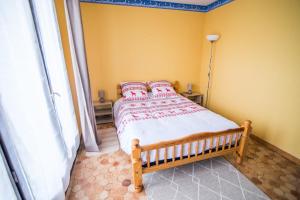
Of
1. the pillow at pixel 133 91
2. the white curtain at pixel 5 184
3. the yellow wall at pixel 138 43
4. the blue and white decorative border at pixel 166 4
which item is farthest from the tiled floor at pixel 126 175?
the blue and white decorative border at pixel 166 4

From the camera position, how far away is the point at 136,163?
1485mm

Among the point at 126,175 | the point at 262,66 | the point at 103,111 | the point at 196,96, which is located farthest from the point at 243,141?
the point at 103,111

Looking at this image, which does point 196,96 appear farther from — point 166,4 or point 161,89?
point 166,4

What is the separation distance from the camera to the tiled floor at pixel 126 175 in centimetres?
159

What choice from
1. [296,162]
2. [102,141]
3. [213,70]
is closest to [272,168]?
[296,162]

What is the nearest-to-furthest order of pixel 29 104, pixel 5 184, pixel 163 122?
pixel 5 184, pixel 29 104, pixel 163 122

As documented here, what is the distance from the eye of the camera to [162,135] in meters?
1.71

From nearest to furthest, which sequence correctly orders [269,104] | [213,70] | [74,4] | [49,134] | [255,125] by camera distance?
[49,134], [74,4], [269,104], [255,125], [213,70]

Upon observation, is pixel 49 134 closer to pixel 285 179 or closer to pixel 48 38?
pixel 48 38

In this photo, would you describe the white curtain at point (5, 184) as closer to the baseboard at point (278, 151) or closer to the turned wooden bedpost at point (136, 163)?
the turned wooden bedpost at point (136, 163)

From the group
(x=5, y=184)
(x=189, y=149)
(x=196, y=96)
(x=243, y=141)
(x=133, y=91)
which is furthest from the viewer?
(x=196, y=96)

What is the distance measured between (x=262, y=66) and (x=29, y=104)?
10.3 ft

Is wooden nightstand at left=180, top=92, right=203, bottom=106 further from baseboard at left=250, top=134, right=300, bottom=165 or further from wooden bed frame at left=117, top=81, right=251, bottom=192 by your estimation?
wooden bed frame at left=117, top=81, right=251, bottom=192

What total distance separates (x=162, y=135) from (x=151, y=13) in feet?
9.16
